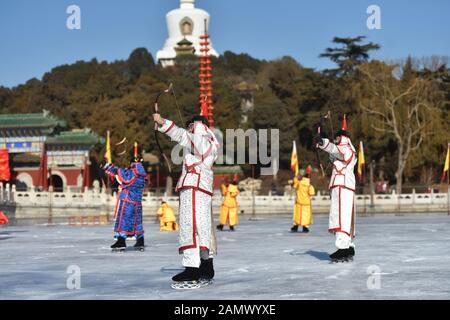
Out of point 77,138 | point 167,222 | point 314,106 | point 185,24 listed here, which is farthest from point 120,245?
point 185,24

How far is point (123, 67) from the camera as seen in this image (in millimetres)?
96500

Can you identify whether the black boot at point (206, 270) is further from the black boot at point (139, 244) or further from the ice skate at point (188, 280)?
the black boot at point (139, 244)

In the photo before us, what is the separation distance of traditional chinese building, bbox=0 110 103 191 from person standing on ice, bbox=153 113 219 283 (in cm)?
4064

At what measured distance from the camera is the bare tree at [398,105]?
46125mm

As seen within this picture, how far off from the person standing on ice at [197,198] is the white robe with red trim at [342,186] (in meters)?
2.72

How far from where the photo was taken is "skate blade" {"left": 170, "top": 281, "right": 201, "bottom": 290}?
8.18 m

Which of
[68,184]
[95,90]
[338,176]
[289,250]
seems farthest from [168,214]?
[95,90]

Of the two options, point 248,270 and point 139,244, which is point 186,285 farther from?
point 139,244

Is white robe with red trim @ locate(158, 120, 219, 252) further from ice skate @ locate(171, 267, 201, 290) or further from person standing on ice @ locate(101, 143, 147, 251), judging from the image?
person standing on ice @ locate(101, 143, 147, 251)

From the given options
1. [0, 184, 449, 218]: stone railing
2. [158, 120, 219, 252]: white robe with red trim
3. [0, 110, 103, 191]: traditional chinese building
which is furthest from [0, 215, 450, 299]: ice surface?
[0, 110, 103, 191]: traditional chinese building

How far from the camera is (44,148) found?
49500 millimetres

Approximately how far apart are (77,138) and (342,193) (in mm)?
39992

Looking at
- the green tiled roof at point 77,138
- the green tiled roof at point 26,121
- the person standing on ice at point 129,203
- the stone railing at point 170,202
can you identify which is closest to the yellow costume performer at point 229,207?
the person standing on ice at point 129,203

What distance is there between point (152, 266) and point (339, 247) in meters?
2.32
